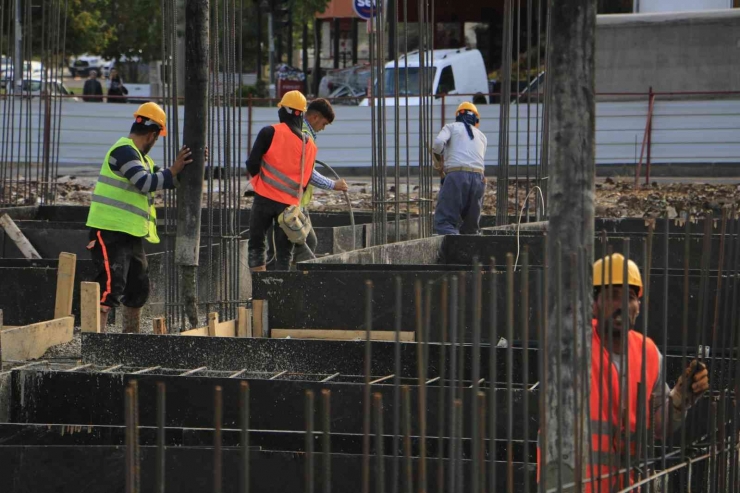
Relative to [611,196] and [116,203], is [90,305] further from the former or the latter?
[611,196]

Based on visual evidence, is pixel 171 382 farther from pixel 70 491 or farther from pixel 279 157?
pixel 279 157

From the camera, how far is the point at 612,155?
19578 millimetres

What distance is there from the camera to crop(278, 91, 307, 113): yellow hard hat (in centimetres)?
930

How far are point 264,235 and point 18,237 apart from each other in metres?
2.53

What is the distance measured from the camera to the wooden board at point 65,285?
8.17 meters

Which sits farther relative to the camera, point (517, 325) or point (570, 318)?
point (517, 325)

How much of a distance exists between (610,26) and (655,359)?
16.7 m

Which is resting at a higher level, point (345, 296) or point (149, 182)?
point (149, 182)

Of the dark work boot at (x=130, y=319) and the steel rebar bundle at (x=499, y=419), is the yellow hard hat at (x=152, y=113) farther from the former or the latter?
the steel rebar bundle at (x=499, y=419)

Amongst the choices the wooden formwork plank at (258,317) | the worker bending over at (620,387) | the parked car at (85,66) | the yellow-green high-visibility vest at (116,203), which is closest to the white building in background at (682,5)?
the yellow-green high-visibility vest at (116,203)

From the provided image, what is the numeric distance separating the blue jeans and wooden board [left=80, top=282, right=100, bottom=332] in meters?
4.17

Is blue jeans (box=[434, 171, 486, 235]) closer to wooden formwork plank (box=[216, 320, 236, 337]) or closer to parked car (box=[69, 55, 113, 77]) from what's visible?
wooden formwork plank (box=[216, 320, 236, 337])

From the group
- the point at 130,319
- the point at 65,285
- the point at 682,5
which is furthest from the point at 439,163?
the point at 682,5

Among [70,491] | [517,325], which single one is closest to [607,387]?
[70,491]
